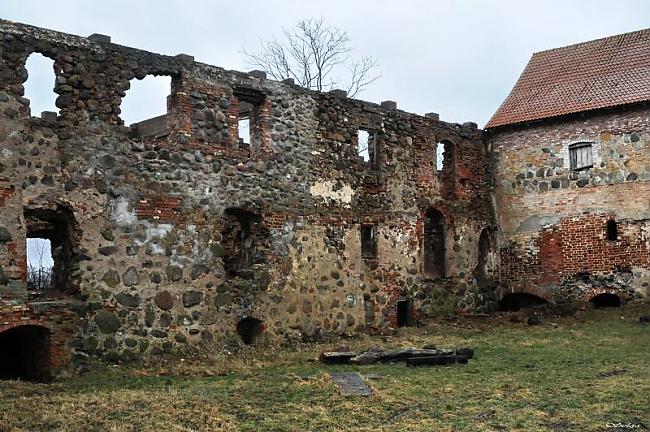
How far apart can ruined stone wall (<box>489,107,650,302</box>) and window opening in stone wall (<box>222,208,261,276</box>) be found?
910 centimetres

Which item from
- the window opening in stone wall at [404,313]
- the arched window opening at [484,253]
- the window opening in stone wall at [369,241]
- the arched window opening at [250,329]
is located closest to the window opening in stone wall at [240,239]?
the arched window opening at [250,329]

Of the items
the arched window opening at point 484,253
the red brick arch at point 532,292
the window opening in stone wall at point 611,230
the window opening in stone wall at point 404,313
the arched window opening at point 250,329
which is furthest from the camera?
the arched window opening at point 484,253

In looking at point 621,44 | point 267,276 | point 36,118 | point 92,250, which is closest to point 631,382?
point 267,276

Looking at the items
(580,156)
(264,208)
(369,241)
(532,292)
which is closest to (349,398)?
(264,208)

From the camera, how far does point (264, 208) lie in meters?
16.4

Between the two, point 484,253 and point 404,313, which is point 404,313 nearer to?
point 404,313

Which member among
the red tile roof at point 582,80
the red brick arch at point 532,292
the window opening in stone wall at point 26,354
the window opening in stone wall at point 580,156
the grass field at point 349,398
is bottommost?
the grass field at point 349,398

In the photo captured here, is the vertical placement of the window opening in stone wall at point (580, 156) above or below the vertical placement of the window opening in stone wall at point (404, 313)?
above

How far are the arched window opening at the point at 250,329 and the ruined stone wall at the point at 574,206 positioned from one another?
931 centimetres

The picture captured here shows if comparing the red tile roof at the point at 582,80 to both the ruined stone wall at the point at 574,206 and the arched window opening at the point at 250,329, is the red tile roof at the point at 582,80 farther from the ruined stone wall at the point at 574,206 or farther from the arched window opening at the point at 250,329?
the arched window opening at the point at 250,329

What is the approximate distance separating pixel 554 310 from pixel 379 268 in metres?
5.59

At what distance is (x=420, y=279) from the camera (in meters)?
20.0

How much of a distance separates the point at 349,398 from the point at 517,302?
529 inches

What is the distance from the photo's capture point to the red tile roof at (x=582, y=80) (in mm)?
21297
